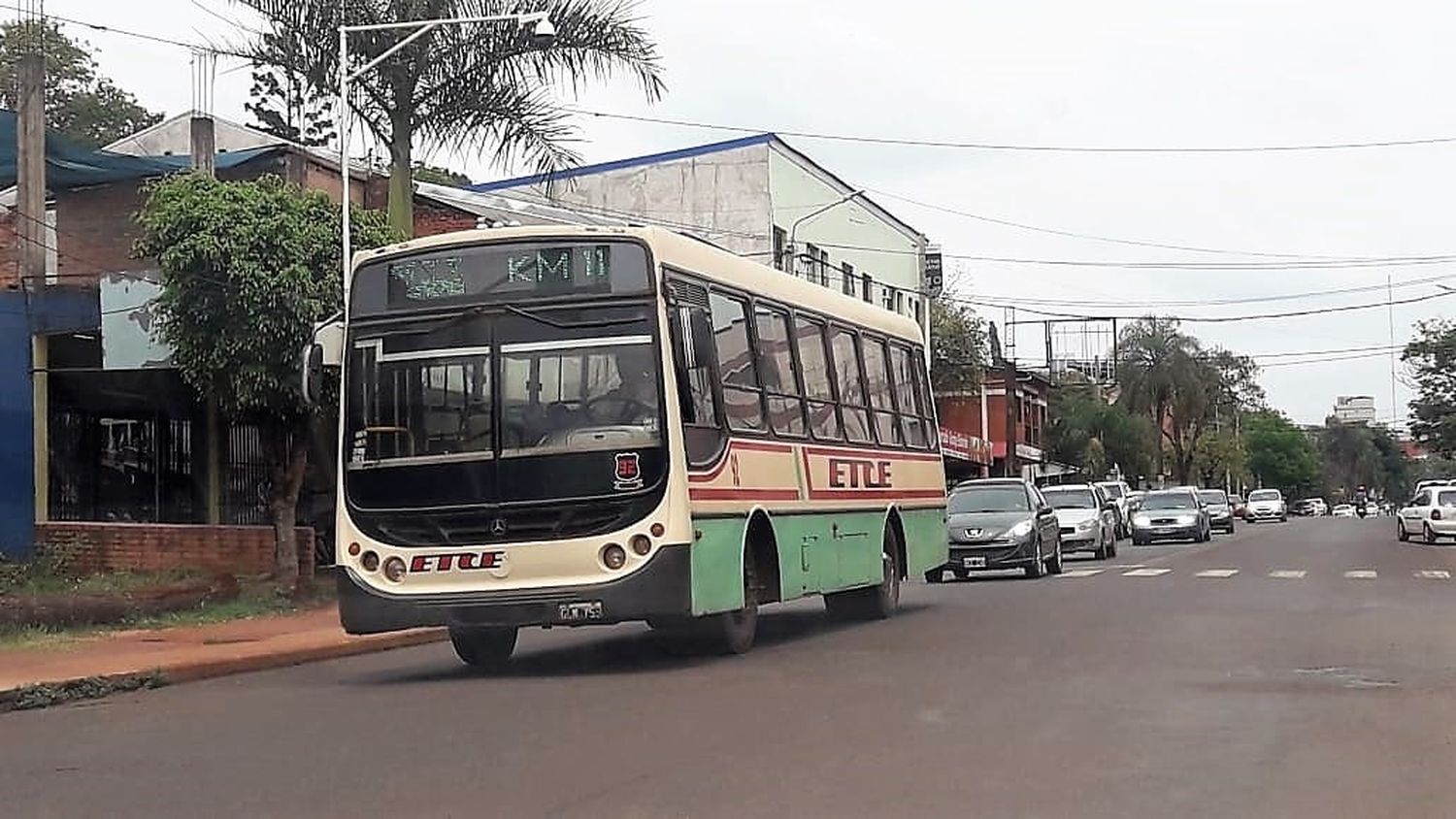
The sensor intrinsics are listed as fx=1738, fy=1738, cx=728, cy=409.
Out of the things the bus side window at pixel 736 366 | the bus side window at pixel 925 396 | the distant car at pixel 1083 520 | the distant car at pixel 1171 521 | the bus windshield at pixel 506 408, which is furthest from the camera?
the distant car at pixel 1171 521

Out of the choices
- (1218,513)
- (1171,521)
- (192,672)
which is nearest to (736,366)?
(192,672)

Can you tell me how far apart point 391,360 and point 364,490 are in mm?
1002

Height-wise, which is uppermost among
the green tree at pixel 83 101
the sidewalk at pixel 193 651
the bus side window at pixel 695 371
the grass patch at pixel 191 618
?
the green tree at pixel 83 101

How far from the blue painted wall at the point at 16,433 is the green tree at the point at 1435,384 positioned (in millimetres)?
51132

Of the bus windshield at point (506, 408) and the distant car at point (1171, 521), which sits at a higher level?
the bus windshield at point (506, 408)

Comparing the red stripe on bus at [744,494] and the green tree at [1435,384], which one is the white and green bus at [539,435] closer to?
the red stripe on bus at [744,494]

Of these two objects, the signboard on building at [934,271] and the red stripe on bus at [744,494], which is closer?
the red stripe on bus at [744,494]

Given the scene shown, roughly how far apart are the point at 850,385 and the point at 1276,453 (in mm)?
116413

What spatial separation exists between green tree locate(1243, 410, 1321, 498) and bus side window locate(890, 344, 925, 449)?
110m

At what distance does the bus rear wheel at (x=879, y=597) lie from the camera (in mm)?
18312

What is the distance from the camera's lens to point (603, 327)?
42.5 ft

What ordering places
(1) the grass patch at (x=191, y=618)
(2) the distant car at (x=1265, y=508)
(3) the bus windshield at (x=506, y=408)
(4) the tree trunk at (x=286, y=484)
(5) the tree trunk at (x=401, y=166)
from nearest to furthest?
1. (3) the bus windshield at (x=506, y=408)
2. (1) the grass patch at (x=191, y=618)
3. (4) the tree trunk at (x=286, y=484)
4. (5) the tree trunk at (x=401, y=166)
5. (2) the distant car at (x=1265, y=508)

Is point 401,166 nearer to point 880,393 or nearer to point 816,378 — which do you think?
point 880,393

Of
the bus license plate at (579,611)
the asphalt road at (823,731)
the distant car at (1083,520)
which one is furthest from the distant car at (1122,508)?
the bus license plate at (579,611)
